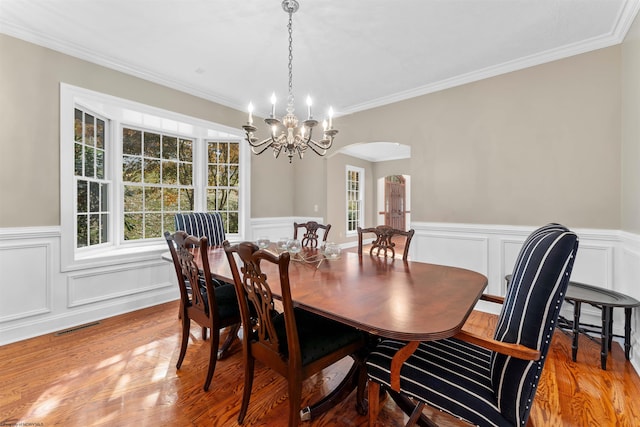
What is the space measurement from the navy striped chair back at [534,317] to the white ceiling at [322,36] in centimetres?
205

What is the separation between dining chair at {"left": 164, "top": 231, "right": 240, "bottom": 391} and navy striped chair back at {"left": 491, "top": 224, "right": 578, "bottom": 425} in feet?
5.16

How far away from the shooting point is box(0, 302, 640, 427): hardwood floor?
161 cm

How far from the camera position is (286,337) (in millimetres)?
1483

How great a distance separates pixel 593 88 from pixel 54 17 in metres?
4.82

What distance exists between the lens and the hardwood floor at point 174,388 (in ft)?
5.28

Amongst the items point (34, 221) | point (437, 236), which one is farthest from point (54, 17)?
point (437, 236)

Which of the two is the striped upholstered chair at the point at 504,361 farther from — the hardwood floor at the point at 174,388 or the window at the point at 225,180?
the window at the point at 225,180

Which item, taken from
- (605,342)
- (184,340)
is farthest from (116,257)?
(605,342)

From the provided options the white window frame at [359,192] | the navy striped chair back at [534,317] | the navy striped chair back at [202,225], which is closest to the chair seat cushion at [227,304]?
the navy striped chair back at [202,225]

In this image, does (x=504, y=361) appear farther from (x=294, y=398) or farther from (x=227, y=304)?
(x=227, y=304)

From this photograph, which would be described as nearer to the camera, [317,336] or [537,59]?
[317,336]

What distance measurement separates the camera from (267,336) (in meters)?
1.55

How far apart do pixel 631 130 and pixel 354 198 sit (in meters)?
5.36

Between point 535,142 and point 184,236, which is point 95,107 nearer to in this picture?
point 184,236
